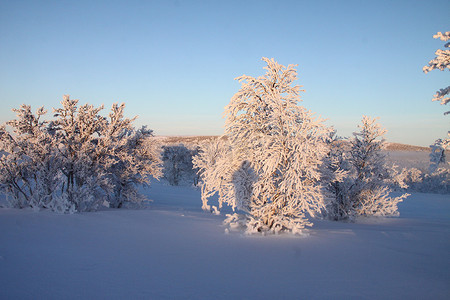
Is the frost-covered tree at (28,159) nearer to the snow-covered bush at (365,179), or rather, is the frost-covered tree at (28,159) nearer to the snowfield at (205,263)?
the snowfield at (205,263)

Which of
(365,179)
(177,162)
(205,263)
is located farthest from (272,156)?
(177,162)

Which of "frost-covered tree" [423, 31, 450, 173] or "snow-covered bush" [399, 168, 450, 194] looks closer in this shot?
"frost-covered tree" [423, 31, 450, 173]

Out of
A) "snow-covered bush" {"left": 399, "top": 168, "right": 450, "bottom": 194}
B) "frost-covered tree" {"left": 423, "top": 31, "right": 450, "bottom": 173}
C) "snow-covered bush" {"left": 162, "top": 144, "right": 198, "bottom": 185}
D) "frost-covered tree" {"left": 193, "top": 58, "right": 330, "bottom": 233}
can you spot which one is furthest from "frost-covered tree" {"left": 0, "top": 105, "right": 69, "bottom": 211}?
"snow-covered bush" {"left": 399, "top": 168, "right": 450, "bottom": 194}

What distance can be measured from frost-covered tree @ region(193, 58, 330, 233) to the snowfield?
81 centimetres

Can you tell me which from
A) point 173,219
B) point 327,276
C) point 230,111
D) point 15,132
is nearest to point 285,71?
point 230,111

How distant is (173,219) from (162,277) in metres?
4.86

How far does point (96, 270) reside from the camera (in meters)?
4.55

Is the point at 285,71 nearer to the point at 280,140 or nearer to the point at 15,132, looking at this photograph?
the point at 280,140

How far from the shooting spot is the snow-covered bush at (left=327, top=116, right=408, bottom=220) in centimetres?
1245

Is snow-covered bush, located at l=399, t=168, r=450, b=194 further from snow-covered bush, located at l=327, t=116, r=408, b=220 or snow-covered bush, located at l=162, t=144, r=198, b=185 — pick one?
snow-covered bush, located at l=162, t=144, r=198, b=185

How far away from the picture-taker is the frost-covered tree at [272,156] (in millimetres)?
7125

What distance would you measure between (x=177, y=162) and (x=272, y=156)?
34242 millimetres

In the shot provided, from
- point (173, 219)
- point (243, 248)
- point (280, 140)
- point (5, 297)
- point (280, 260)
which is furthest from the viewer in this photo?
point (173, 219)

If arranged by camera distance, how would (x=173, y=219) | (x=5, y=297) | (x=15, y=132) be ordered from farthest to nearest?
(x=15, y=132) < (x=173, y=219) < (x=5, y=297)
